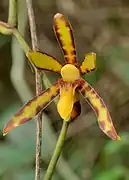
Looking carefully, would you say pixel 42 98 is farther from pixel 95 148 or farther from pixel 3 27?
pixel 95 148

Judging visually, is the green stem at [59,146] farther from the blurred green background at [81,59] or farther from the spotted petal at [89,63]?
the blurred green background at [81,59]

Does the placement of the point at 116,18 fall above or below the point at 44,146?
below

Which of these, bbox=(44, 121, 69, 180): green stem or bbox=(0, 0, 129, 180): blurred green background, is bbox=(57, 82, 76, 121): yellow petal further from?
bbox=(0, 0, 129, 180): blurred green background

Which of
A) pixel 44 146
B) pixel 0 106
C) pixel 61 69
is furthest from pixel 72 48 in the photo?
pixel 0 106

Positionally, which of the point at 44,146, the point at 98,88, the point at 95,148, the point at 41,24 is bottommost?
the point at 95,148

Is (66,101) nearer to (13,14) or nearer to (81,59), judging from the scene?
(13,14)

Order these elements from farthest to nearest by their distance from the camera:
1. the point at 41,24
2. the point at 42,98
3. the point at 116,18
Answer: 1. the point at 41,24
2. the point at 116,18
3. the point at 42,98

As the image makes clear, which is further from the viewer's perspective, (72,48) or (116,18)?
(116,18)

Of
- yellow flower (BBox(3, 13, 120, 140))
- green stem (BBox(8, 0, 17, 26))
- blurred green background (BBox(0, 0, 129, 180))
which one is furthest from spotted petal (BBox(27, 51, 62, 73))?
blurred green background (BBox(0, 0, 129, 180))
